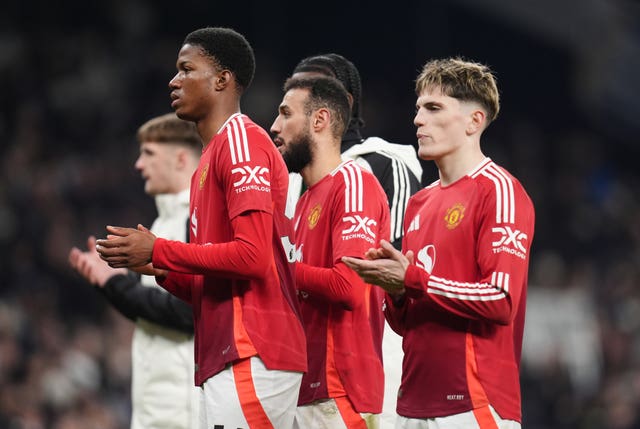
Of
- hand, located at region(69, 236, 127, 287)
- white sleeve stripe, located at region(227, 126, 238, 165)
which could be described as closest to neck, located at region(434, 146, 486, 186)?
white sleeve stripe, located at region(227, 126, 238, 165)

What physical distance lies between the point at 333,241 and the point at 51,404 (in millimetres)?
6950

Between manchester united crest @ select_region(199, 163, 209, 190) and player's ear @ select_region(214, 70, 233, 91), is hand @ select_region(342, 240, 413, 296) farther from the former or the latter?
player's ear @ select_region(214, 70, 233, 91)

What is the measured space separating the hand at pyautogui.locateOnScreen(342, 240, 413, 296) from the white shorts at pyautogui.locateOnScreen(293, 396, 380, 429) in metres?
0.90

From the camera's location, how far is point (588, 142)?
20.5m

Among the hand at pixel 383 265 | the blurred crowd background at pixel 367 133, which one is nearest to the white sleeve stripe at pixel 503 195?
the hand at pixel 383 265

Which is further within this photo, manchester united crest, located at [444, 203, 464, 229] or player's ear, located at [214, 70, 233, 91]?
player's ear, located at [214, 70, 233, 91]

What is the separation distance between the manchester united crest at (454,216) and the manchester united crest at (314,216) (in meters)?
0.76

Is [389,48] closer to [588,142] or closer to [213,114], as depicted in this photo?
[588,142]

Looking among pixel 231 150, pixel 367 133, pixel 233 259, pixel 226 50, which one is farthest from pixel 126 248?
pixel 367 133

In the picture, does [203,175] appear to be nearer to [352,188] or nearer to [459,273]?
[352,188]

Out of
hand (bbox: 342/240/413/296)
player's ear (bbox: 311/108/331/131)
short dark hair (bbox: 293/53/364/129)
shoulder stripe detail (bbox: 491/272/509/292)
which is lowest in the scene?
shoulder stripe detail (bbox: 491/272/509/292)

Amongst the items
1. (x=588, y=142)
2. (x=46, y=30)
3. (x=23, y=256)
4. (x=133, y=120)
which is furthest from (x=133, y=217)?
(x=588, y=142)

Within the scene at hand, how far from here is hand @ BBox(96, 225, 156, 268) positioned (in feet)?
14.6

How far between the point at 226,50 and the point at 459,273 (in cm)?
131
